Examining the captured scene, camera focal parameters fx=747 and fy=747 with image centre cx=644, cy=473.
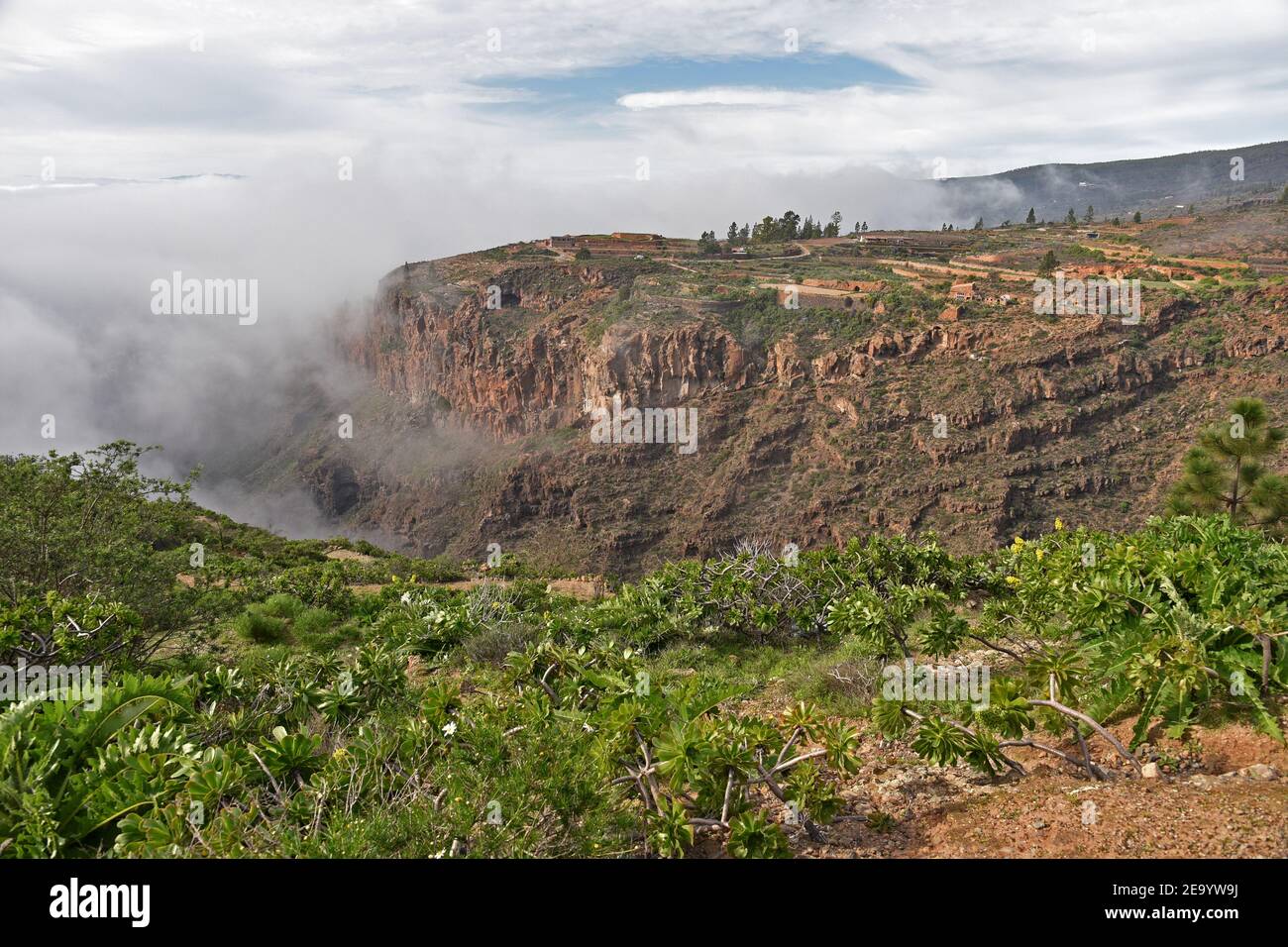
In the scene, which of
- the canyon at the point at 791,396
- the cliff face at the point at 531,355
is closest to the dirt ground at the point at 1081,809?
the canyon at the point at 791,396

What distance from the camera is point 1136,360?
4750 cm

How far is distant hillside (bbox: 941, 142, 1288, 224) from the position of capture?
11696cm

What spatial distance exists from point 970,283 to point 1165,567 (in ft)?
189

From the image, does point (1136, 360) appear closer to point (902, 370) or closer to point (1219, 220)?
point (902, 370)

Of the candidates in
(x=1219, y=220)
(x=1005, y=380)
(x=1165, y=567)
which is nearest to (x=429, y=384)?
(x=1005, y=380)
